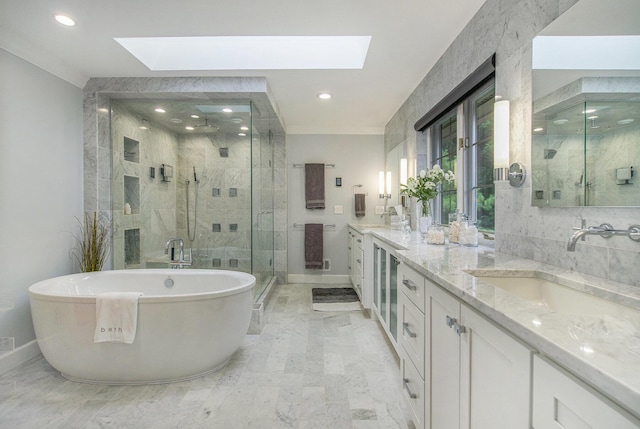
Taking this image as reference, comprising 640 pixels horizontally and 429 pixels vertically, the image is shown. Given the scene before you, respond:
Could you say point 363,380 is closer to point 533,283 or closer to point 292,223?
point 533,283

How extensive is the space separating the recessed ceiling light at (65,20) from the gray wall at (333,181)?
3058 millimetres

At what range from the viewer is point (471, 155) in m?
2.52

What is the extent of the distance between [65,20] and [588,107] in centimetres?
298

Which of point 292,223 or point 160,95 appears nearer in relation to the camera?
point 160,95

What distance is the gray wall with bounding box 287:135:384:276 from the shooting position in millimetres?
5039

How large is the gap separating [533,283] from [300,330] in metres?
2.21

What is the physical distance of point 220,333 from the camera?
223 centimetres

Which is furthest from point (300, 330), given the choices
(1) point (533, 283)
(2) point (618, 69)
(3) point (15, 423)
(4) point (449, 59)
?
(2) point (618, 69)

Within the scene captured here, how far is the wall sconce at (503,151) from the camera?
1.67m

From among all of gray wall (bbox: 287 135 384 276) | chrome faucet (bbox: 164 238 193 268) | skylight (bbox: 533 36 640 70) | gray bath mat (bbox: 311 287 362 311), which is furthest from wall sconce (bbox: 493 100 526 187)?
gray wall (bbox: 287 135 384 276)

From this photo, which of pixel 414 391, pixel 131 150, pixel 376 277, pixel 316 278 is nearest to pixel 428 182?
pixel 376 277

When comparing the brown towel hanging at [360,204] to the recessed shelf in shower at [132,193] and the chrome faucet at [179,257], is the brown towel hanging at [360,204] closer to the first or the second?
the chrome faucet at [179,257]

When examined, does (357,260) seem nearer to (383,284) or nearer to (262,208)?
(383,284)

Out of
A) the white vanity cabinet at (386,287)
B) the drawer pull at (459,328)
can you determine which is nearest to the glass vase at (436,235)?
the white vanity cabinet at (386,287)
